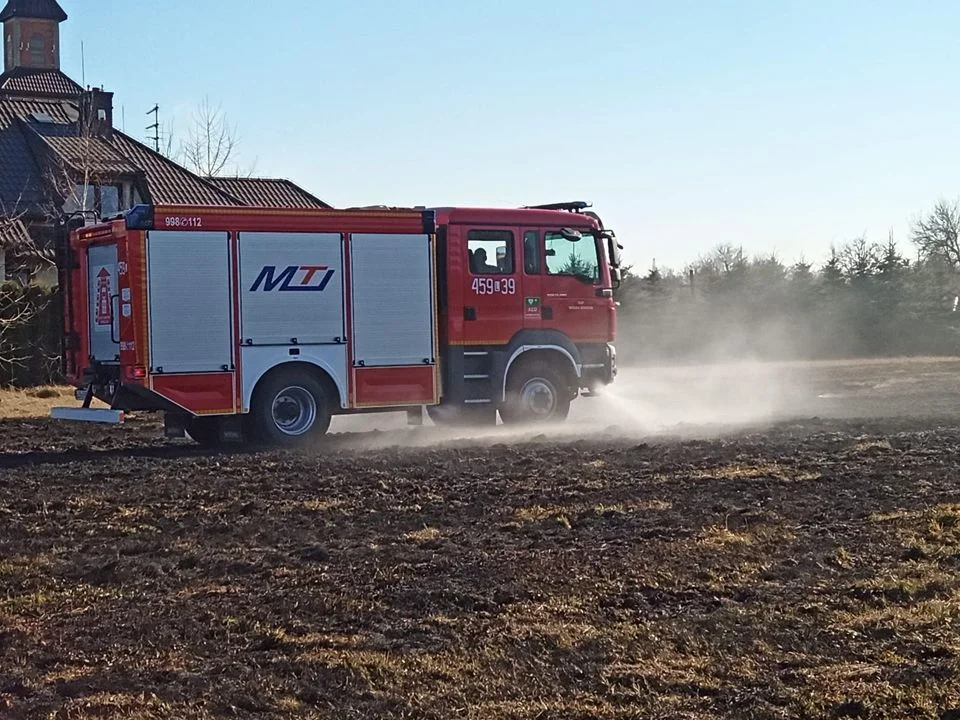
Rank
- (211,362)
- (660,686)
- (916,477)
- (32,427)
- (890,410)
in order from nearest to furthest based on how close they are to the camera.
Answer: (660,686) < (916,477) < (211,362) < (32,427) < (890,410)

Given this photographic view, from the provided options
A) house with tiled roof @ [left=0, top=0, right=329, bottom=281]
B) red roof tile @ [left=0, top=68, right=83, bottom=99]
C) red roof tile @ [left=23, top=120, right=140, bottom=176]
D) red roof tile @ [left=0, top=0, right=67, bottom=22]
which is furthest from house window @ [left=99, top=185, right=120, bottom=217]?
red roof tile @ [left=0, top=0, right=67, bottom=22]

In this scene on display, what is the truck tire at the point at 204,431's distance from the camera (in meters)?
17.2

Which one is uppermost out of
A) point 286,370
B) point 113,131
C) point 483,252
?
point 113,131

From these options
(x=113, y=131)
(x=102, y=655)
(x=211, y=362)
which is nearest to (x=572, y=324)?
(x=211, y=362)

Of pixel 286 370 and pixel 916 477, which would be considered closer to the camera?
pixel 916 477

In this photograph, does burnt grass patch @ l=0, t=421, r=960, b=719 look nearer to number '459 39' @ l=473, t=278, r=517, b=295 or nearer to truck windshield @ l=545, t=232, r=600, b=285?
number '459 39' @ l=473, t=278, r=517, b=295

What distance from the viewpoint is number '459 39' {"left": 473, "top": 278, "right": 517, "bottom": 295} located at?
17562 millimetres

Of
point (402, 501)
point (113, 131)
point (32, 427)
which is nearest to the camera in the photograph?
point (402, 501)

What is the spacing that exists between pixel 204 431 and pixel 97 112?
36363mm

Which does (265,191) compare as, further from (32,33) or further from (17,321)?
(17,321)

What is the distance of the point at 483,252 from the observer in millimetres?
17719

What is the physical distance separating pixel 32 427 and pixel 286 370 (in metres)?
5.74

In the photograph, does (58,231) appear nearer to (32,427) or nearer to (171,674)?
(32,427)

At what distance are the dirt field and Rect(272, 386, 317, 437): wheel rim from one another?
73.6 inches
